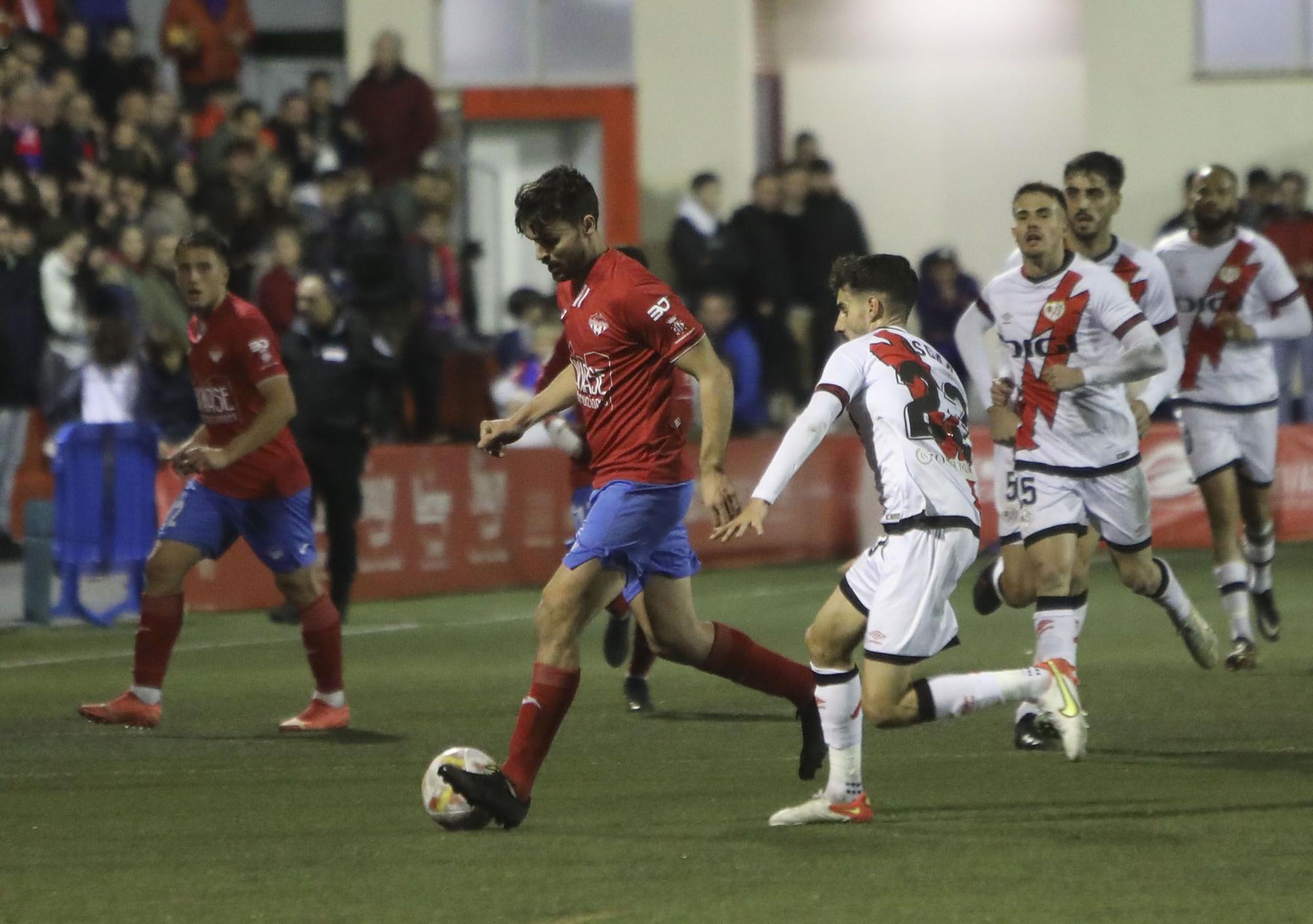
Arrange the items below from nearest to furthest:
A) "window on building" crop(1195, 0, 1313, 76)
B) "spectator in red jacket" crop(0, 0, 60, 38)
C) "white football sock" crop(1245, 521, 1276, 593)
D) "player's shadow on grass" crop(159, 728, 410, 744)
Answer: "player's shadow on grass" crop(159, 728, 410, 744) → "white football sock" crop(1245, 521, 1276, 593) → "spectator in red jacket" crop(0, 0, 60, 38) → "window on building" crop(1195, 0, 1313, 76)

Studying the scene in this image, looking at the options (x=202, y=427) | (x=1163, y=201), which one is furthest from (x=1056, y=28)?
(x=202, y=427)

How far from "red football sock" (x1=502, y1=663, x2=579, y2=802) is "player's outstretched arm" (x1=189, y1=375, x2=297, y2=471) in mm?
2623

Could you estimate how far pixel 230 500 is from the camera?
9.91 meters

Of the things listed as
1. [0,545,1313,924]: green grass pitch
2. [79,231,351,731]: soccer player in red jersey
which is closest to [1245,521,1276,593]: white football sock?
[0,545,1313,924]: green grass pitch

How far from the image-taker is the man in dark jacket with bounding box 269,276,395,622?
45.3ft

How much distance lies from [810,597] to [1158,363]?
7038 millimetres

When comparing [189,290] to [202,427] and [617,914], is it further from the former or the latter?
[617,914]

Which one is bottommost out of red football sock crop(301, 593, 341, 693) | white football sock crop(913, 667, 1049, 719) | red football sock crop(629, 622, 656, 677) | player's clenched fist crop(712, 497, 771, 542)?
red football sock crop(629, 622, 656, 677)

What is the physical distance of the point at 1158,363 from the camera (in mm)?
8984

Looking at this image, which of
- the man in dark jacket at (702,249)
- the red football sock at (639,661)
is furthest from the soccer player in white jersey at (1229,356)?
the man in dark jacket at (702,249)

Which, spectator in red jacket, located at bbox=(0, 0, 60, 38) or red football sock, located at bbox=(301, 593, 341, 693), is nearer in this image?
red football sock, located at bbox=(301, 593, 341, 693)

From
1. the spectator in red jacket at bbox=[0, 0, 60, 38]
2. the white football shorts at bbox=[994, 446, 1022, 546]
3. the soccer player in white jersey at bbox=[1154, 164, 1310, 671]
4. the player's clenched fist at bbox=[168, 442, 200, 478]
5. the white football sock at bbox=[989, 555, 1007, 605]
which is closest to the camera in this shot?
the white football shorts at bbox=[994, 446, 1022, 546]

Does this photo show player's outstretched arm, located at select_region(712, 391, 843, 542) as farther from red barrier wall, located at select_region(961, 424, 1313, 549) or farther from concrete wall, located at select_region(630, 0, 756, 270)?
concrete wall, located at select_region(630, 0, 756, 270)

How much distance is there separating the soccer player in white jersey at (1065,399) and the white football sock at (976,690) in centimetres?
141
